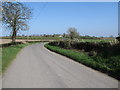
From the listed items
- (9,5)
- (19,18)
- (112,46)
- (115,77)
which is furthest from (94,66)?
(19,18)

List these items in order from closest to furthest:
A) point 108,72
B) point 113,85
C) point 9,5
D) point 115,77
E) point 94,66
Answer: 1. point 113,85
2. point 115,77
3. point 108,72
4. point 94,66
5. point 9,5

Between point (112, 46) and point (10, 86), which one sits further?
point (112, 46)

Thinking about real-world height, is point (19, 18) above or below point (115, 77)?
above

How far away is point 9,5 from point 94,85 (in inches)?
544

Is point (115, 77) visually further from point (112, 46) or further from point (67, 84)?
point (112, 46)

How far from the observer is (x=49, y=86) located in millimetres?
5680

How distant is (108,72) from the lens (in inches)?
333

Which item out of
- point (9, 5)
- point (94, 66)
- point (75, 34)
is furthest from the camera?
point (75, 34)

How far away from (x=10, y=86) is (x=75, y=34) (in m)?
81.4

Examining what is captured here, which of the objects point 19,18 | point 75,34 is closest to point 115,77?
point 19,18

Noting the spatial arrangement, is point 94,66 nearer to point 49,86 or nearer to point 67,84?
point 67,84

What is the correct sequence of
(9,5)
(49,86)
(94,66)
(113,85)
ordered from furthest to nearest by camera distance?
1. (9,5)
2. (94,66)
3. (113,85)
4. (49,86)

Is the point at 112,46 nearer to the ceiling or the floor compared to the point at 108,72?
nearer to the ceiling

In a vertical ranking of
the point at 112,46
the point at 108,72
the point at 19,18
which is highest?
the point at 19,18
